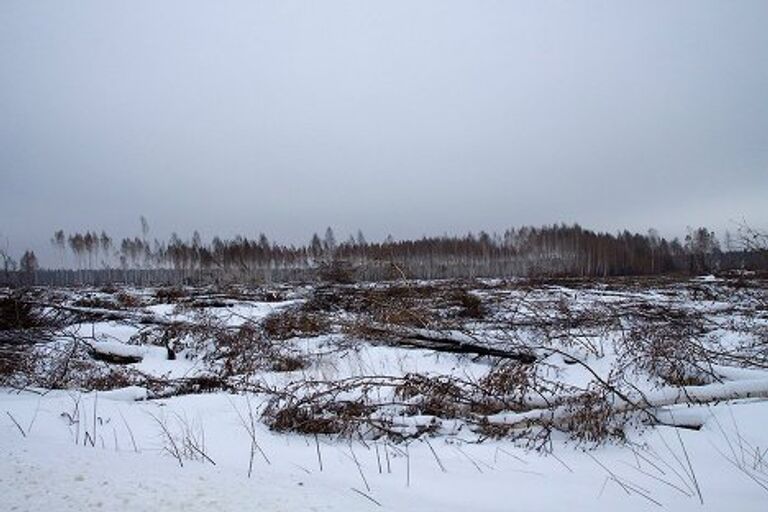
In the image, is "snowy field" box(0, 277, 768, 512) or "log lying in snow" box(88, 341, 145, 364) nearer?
"snowy field" box(0, 277, 768, 512)

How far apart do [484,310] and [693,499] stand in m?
10.3

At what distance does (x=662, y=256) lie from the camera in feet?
255

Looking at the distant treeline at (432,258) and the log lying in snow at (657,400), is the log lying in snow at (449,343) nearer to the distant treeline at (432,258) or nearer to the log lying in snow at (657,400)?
the log lying in snow at (657,400)

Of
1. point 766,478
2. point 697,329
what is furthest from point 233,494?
point 697,329

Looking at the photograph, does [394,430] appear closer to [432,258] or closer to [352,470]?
[352,470]

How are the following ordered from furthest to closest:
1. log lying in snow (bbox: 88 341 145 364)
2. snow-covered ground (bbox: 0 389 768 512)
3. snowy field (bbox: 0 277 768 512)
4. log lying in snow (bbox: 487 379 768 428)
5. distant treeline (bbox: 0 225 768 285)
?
distant treeline (bbox: 0 225 768 285)
log lying in snow (bbox: 88 341 145 364)
log lying in snow (bbox: 487 379 768 428)
snowy field (bbox: 0 277 768 512)
snow-covered ground (bbox: 0 389 768 512)

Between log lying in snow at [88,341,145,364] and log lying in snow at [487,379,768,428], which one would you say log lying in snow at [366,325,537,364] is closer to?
log lying in snow at [487,379,768,428]

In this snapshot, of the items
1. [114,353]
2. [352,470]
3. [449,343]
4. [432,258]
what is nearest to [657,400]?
[352,470]

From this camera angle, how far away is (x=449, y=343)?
6848 millimetres

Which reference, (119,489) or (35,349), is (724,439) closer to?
(119,489)

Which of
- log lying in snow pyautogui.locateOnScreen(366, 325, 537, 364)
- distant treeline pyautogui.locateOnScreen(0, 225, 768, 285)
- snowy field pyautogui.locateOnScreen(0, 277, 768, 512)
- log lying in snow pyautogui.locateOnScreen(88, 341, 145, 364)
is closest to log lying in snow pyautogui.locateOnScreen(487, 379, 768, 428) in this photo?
snowy field pyautogui.locateOnScreen(0, 277, 768, 512)

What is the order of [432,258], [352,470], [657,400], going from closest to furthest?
[352,470]
[657,400]
[432,258]

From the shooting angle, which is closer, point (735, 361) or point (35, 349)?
point (735, 361)

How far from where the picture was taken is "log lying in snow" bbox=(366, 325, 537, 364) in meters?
6.38
